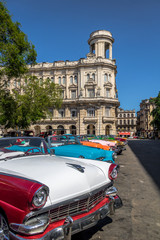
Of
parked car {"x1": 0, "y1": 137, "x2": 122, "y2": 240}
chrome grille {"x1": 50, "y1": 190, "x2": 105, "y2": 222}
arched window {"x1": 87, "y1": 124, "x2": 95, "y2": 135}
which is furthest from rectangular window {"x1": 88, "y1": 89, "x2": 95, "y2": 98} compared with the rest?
chrome grille {"x1": 50, "y1": 190, "x2": 105, "y2": 222}

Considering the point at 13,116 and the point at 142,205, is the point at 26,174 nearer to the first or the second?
the point at 142,205

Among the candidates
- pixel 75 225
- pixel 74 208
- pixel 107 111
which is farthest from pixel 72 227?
pixel 107 111

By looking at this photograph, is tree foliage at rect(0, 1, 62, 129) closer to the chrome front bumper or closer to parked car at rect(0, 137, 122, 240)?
parked car at rect(0, 137, 122, 240)

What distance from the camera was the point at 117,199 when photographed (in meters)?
3.30

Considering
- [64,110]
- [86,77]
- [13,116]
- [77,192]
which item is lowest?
[77,192]

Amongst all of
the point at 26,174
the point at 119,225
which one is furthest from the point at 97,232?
the point at 26,174

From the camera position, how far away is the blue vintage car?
611 centimetres

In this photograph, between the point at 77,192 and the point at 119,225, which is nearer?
the point at 77,192

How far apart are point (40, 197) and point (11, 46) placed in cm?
1272

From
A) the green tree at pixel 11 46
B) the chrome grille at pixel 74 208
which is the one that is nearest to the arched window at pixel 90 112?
the green tree at pixel 11 46

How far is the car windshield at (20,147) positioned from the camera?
12.1ft

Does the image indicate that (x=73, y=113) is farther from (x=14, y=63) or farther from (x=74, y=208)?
(x=74, y=208)

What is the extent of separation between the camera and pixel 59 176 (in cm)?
264

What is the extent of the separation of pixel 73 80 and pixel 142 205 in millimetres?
39825
